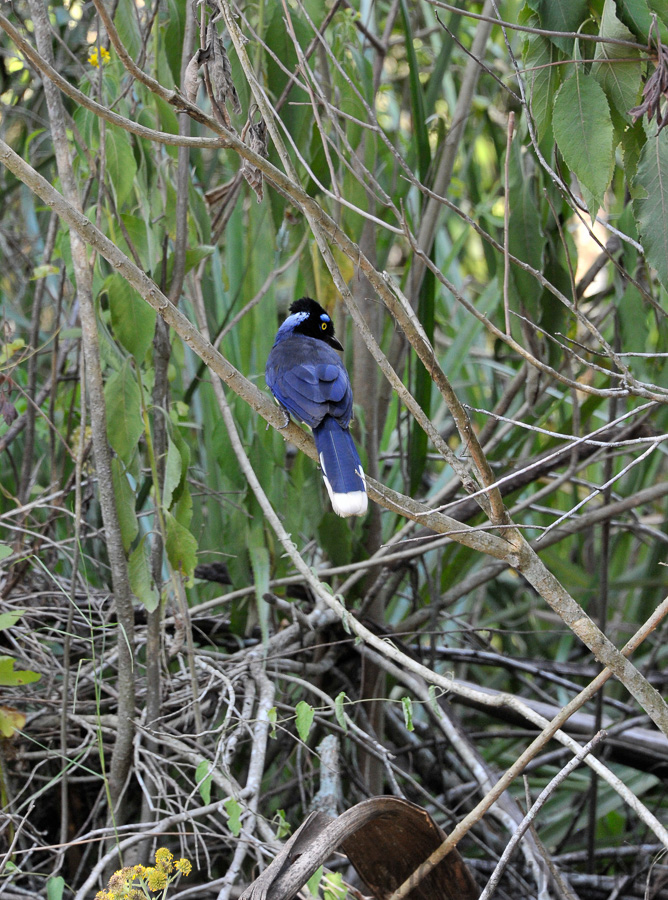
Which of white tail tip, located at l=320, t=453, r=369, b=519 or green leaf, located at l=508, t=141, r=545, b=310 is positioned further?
green leaf, located at l=508, t=141, r=545, b=310

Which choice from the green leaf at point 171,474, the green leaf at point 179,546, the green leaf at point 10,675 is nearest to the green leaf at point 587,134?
the green leaf at point 171,474

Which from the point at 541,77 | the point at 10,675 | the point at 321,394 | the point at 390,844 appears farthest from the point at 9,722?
the point at 541,77

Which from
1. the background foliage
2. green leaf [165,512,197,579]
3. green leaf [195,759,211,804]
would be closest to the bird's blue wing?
the background foliage

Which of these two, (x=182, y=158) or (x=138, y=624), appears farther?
(x=138, y=624)

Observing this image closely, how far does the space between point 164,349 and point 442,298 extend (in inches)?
118

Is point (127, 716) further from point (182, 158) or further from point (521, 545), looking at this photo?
point (182, 158)

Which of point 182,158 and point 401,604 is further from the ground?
point 182,158

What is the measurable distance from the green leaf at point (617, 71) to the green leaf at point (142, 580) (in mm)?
1756

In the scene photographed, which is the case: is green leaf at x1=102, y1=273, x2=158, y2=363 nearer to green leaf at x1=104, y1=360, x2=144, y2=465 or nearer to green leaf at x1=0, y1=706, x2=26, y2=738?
green leaf at x1=104, y1=360, x2=144, y2=465

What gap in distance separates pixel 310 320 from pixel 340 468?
115 cm

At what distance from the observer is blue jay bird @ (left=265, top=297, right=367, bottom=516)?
239 centimetres

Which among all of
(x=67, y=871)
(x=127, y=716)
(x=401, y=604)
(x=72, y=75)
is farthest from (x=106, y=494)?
(x=72, y=75)

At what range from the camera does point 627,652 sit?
1.97 metres

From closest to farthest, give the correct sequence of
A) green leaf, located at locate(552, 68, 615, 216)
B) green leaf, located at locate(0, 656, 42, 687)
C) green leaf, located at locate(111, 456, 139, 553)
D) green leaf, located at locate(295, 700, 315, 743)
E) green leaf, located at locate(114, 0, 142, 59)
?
green leaf, located at locate(552, 68, 615, 216) → green leaf, located at locate(295, 700, 315, 743) → green leaf, located at locate(0, 656, 42, 687) → green leaf, located at locate(111, 456, 139, 553) → green leaf, located at locate(114, 0, 142, 59)
